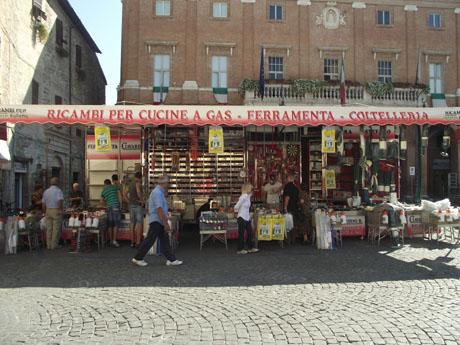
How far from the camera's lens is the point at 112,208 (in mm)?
11273

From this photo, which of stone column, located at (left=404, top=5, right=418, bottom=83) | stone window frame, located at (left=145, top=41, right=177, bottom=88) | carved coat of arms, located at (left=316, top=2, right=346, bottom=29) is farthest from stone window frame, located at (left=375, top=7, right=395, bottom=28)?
stone window frame, located at (left=145, top=41, right=177, bottom=88)

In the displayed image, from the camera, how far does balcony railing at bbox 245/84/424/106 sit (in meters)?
23.2

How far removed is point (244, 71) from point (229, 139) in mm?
9497

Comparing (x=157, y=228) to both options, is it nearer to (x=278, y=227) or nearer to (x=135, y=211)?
(x=135, y=211)

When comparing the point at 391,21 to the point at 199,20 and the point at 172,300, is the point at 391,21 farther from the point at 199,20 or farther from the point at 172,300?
the point at 172,300

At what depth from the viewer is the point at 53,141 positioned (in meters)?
21.7

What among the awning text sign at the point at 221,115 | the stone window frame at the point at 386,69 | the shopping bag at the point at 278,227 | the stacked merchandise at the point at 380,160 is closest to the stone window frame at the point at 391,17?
the stone window frame at the point at 386,69

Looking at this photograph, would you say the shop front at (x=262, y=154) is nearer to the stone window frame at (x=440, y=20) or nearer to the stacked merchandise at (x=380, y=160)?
the stacked merchandise at (x=380, y=160)

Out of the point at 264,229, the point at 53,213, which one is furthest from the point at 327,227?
the point at 53,213

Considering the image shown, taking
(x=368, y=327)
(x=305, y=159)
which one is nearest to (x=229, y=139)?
(x=305, y=159)

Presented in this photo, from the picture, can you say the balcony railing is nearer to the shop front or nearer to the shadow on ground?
the shop front

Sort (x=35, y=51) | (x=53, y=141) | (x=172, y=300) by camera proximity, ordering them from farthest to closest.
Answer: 1. (x=53, y=141)
2. (x=35, y=51)
3. (x=172, y=300)

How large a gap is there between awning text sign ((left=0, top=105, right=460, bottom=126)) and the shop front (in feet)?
0.08

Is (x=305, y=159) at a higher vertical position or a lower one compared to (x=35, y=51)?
lower
